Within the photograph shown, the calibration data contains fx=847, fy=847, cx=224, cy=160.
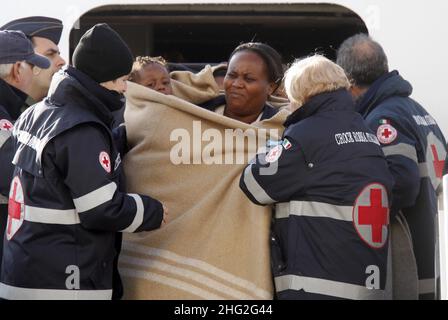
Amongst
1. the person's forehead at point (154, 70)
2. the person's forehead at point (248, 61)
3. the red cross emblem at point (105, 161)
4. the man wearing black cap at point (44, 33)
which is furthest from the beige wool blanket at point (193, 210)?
the man wearing black cap at point (44, 33)

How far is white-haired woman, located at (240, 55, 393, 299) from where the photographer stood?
105 inches

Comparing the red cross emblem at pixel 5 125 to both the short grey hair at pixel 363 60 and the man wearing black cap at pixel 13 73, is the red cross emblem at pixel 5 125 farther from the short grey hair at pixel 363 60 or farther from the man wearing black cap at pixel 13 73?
the short grey hair at pixel 363 60

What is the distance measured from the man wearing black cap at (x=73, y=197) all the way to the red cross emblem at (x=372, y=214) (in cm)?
63

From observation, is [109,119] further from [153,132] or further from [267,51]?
[267,51]

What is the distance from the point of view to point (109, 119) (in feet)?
9.01

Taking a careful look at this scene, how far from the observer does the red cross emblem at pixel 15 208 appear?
8.90ft

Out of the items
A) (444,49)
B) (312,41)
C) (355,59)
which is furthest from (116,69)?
(312,41)

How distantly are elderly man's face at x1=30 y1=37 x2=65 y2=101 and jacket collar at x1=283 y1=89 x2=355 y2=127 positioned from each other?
116cm

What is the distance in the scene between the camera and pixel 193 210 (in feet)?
9.06

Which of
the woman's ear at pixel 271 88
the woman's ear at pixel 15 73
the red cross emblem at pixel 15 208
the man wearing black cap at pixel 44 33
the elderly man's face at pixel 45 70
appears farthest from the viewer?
the man wearing black cap at pixel 44 33

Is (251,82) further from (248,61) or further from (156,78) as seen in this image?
(156,78)

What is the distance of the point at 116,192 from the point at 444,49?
166 centimetres

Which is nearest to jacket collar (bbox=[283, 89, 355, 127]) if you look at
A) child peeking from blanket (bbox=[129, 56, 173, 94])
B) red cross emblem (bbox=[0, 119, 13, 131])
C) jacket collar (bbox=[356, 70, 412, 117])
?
jacket collar (bbox=[356, 70, 412, 117])

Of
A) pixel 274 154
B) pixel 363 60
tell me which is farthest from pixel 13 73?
pixel 363 60
